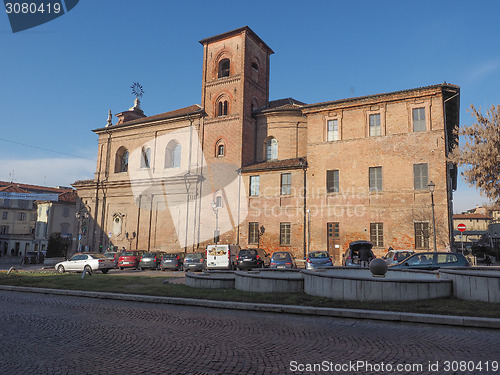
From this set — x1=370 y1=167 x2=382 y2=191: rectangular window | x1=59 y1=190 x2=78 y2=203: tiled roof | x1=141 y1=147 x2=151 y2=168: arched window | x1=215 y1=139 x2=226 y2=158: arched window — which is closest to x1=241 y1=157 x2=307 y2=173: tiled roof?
x1=215 y1=139 x2=226 y2=158: arched window

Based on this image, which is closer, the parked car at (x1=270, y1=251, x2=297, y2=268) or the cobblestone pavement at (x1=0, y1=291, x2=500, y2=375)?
the cobblestone pavement at (x1=0, y1=291, x2=500, y2=375)

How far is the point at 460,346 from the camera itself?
238 inches

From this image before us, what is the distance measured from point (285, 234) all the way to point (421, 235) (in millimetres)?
10177

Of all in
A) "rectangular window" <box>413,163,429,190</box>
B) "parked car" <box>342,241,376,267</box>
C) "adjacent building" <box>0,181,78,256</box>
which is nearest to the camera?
"parked car" <box>342,241,376,267</box>

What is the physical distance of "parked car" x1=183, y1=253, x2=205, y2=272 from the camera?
2402 centimetres

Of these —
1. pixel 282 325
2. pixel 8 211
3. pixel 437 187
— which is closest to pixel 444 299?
pixel 282 325

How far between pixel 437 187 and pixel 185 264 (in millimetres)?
18033

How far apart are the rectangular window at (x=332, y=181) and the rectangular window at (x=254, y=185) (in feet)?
20.6

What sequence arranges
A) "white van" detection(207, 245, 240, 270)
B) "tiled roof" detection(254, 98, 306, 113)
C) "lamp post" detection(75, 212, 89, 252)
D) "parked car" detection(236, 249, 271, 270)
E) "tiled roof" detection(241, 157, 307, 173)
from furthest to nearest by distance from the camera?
"lamp post" detection(75, 212, 89, 252), "tiled roof" detection(254, 98, 306, 113), "tiled roof" detection(241, 157, 307, 173), "parked car" detection(236, 249, 271, 270), "white van" detection(207, 245, 240, 270)

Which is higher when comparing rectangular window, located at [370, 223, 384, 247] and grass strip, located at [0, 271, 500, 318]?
rectangular window, located at [370, 223, 384, 247]

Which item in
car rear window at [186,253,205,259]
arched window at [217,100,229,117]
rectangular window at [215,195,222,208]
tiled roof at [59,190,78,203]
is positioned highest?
arched window at [217,100,229,117]

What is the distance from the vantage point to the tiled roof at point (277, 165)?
3020 cm

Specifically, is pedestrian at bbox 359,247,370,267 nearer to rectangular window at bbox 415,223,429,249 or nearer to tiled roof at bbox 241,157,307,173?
rectangular window at bbox 415,223,429,249

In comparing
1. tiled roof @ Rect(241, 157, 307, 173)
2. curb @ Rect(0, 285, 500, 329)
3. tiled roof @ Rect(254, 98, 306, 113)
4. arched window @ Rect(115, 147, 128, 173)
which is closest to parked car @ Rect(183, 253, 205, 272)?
tiled roof @ Rect(241, 157, 307, 173)
